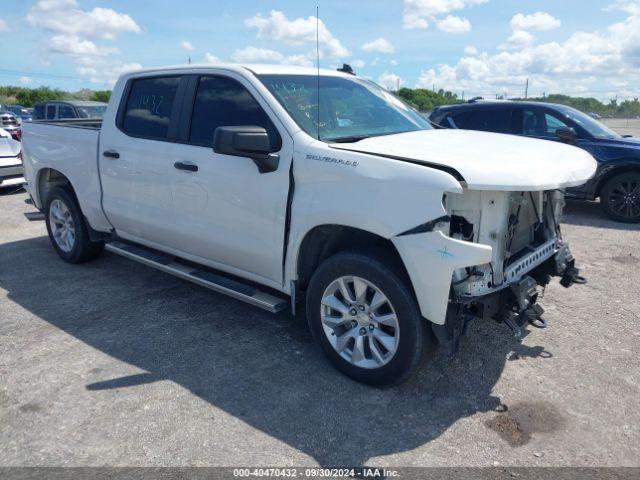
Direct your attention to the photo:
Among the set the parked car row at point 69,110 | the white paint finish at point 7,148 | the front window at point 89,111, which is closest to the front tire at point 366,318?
the white paint finish at point 7,148

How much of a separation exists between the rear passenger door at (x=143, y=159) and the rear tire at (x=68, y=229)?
748mm

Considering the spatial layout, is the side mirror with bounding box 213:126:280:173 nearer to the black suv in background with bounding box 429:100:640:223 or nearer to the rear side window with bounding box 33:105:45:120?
the black suv in background with bounding box 429:100:640:223

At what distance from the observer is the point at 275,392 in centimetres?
351

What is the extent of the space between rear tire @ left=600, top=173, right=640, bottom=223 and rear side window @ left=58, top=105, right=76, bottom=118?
12533 mm

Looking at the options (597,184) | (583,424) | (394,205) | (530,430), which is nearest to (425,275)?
(394,205)

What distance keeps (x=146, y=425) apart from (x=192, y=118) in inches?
94.3

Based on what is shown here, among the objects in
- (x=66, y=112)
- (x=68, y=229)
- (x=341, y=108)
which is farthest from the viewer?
(x=66, y=112)

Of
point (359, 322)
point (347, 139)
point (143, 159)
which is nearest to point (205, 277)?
point (143, 159)

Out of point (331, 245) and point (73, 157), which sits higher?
point (73, 157)

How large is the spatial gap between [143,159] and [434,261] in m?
2.87

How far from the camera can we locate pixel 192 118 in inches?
173

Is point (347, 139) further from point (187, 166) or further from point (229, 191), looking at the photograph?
point (187, 166)

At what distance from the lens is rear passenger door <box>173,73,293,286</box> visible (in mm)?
3756

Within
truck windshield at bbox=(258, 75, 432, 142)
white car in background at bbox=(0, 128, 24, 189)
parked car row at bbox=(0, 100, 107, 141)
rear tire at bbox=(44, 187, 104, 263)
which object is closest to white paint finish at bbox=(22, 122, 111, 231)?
rear tire at bbox=(44, 187, 104, 263)
